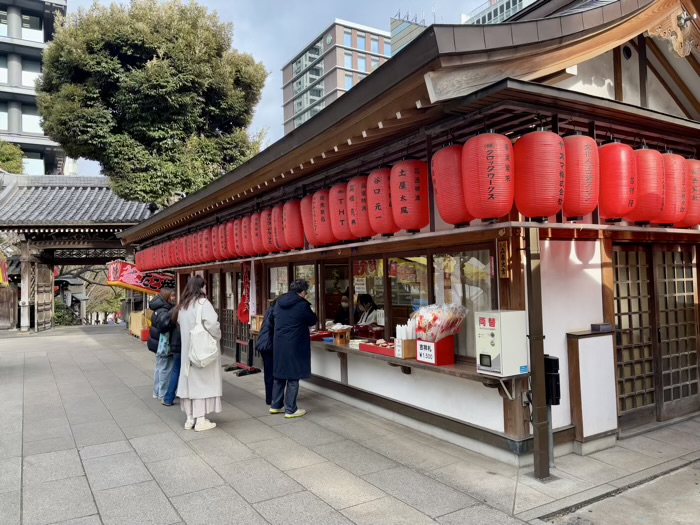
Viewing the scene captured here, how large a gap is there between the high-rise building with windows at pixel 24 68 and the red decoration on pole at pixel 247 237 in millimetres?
42744

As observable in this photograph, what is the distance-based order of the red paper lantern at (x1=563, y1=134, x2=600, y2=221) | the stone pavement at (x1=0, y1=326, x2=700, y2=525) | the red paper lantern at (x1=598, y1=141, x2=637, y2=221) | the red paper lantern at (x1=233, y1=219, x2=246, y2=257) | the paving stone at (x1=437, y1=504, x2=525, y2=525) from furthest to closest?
the red paper lantern at (x1=233, y1=219, x2=246, y2=257)
the red paper lantern at (x1=598, y1=141, x2=637, y2=221)
the red paper lantern at (x1=563, y1=134, x2=600, y2=221)
the stone pavement at (x1=0, y1=326, x2=700, y2=525)
the paving stone at (x1=437, y1=504, x2=525, y2=525)

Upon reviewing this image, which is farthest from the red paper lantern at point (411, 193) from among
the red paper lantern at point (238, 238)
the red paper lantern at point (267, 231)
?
the red paper lantern at point (238, 238)

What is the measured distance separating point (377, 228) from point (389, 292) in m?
1.60

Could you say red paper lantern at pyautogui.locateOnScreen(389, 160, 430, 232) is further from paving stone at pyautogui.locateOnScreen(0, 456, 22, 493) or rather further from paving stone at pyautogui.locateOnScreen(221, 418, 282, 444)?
paving stone at pyautogui.locateOnScreen(0, 456, 22, 493)

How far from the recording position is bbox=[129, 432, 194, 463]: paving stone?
222 inches

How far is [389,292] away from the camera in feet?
23.3

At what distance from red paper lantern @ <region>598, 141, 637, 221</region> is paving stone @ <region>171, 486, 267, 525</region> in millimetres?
4386

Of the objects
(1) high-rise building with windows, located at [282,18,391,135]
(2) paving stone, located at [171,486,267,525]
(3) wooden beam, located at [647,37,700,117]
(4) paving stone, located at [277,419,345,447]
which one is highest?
(1) high-rise building with windows, located at [282,18,391,135]

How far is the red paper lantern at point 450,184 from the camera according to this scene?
457 cm

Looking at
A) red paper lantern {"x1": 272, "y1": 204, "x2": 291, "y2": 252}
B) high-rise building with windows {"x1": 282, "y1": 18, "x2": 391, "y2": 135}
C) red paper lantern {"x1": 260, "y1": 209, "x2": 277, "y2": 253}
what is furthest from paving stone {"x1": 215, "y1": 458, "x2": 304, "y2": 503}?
high-rise building with windows {"x1": 282, "y1": 18, "x2": 391, "y2": 135}

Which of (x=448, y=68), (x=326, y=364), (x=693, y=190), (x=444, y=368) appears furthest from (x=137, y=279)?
(x=693, y=190)

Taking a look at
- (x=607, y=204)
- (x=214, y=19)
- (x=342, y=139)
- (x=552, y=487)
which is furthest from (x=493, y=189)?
(x=214, y=19)

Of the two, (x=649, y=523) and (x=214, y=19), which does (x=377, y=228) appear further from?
(x=214, y=19)

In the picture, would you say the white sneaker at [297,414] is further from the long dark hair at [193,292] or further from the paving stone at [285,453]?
the long dark hair at [193,292]
